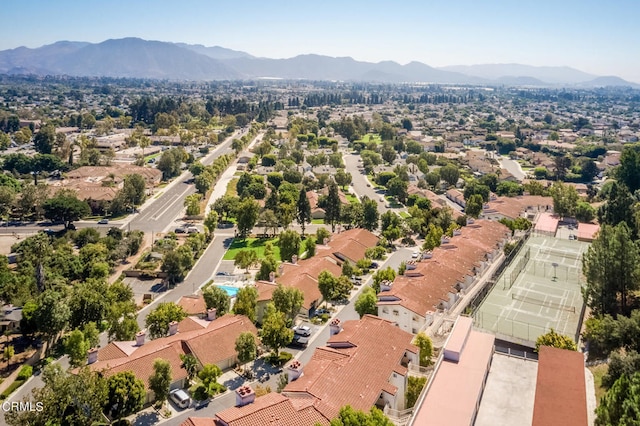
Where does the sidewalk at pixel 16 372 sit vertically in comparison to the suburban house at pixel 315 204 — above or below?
below

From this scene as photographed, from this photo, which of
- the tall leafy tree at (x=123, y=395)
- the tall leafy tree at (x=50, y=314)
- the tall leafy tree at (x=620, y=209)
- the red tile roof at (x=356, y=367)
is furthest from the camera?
the tall leafy tree at (x=620, y=209)

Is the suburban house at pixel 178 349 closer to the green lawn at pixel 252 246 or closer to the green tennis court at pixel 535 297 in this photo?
the green tennis court at pixel 535 297

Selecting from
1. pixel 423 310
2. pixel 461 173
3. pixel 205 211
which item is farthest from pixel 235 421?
pixel 461 173

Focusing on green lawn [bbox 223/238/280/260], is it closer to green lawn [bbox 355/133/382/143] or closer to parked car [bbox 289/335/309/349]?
parked car [bbox 289/335/309/349]

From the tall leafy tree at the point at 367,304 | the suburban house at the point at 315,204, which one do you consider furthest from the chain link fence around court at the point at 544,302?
the suburban house at the point at 315,204

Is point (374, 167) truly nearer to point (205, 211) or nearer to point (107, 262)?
point (205, 211)

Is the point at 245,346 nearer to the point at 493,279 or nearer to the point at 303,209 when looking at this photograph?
the point at 493,279
